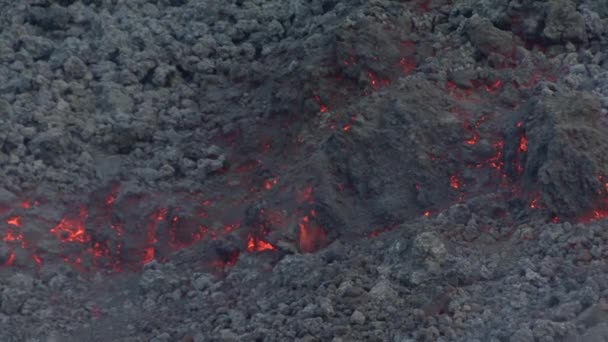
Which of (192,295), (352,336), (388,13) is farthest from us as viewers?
(388,13)

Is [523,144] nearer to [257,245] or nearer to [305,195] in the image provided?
[305,195]

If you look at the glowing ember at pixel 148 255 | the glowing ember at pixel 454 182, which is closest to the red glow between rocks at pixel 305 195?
the glowing ember at pixel 454 182

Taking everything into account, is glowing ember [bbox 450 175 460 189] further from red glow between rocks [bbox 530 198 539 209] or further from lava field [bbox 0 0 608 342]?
red glow between rocks [bbox 530 198 539 209]

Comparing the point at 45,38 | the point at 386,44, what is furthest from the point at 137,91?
the point at 386,44

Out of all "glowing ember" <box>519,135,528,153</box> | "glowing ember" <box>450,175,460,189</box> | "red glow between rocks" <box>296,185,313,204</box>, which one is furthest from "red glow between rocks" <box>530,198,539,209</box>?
"red glow between rocks" <box>296,185,313,204</box>

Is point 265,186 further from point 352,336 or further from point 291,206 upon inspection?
point 352,336

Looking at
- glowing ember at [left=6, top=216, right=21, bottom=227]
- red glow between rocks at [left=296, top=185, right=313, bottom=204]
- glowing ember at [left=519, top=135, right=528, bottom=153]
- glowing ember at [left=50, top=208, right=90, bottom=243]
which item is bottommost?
glowing ember at [left=50, top=208, right=90, bottom=243]

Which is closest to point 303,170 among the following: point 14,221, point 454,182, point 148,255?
point 454,182
